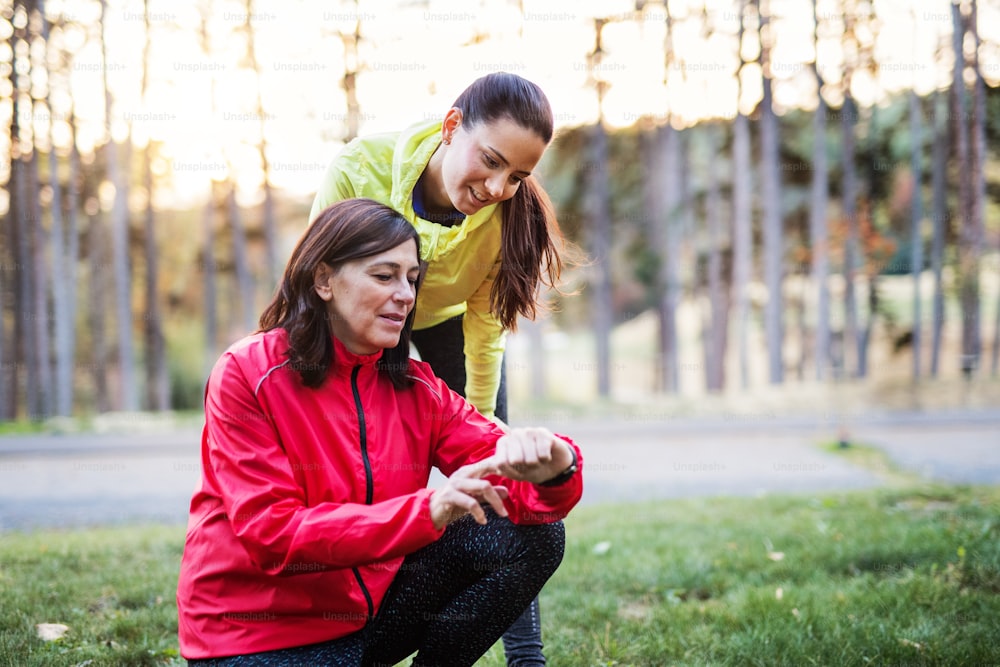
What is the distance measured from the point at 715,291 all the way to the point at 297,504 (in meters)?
19.9

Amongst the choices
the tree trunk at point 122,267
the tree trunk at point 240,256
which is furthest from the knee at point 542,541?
the tree trunk at point 240,256

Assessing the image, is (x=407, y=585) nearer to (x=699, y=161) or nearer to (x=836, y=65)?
(x=836, y=65)

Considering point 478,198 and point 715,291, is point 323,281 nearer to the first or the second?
point 478,198

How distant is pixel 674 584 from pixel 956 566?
1.23m

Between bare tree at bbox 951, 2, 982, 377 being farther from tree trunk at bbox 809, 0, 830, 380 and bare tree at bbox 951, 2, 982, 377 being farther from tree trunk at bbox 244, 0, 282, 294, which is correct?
tree trunk at bbox 244, 0, 282, 294

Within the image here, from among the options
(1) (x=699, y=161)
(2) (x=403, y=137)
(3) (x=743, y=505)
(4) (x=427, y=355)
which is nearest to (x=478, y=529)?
Result: (4) (x=427, y=355)

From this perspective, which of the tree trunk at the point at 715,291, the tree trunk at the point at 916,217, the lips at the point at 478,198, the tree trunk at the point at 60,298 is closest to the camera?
the lips at the point at 478,198

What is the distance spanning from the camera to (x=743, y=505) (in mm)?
5934

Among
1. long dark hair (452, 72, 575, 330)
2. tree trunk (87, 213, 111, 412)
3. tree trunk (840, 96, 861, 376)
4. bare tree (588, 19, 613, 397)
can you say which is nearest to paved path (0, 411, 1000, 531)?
long dark hair (452, 72, 575, 330)

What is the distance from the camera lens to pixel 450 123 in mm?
2652

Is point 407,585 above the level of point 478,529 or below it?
below

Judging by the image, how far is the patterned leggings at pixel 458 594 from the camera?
2186mm

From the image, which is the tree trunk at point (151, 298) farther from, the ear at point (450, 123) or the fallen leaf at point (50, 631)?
the ear at point (450, 123)

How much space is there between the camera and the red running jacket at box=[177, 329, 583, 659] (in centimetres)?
189
